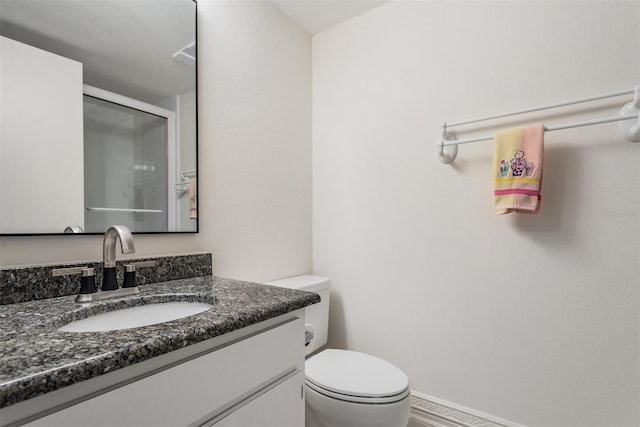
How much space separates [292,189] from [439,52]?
1006 millimetres

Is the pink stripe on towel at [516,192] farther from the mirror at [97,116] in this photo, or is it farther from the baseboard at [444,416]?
the mirror at [97,116]

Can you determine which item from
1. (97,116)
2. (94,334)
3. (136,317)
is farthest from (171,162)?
(94,334)

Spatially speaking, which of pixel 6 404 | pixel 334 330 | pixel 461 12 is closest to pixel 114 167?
pixel 6 404

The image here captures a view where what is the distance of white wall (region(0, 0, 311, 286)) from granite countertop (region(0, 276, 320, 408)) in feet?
0.88

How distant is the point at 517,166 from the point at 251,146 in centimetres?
116

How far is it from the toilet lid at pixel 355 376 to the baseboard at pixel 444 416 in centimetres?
40

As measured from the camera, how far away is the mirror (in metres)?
0.88

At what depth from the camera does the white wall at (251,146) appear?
4.42 ft

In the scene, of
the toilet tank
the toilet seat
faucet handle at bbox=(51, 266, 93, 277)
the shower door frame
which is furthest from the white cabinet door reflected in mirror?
the toilet seat

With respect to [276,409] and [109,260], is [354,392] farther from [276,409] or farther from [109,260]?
[109,260]

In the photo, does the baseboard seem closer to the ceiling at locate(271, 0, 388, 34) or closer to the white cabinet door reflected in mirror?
the white cabinet door reflected in mirror

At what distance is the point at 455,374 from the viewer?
1438 mm

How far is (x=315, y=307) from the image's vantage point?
1615 millimetres

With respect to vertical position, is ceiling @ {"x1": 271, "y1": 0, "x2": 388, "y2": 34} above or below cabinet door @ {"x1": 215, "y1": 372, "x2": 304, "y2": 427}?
above
